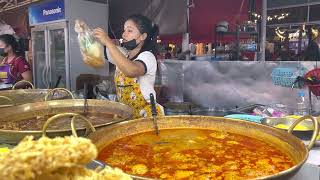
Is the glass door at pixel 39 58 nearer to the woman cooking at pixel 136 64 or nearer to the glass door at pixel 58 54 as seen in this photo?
the glass door at pixel 58 54

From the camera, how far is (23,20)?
927 centimetres

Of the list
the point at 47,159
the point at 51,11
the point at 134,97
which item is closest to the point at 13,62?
the point at 51,11

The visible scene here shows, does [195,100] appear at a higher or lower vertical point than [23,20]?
lower

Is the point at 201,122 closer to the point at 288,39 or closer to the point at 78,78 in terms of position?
the point at 78,78

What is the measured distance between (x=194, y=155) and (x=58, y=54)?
5.57 m

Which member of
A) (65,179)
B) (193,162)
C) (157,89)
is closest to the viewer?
(65,179)

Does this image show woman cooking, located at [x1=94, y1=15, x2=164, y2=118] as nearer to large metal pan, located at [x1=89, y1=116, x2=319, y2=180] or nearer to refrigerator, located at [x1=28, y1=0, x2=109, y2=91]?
large metal pan, located at [x1=89, y1=116, x2=319, y2=180]

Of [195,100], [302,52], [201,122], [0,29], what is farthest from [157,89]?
[0,29]

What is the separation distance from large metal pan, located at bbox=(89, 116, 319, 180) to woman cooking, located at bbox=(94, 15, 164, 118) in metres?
0.61

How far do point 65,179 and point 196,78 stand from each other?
3.91m

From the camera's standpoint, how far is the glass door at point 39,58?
22.7 ft

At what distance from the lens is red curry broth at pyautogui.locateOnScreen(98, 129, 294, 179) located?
1363 millimetres

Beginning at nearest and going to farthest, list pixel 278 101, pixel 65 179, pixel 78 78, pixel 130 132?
pixel 65 179
pixel 130 132
pixel 278 101
pixel 78 78

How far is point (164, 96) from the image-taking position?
16.0 feet
